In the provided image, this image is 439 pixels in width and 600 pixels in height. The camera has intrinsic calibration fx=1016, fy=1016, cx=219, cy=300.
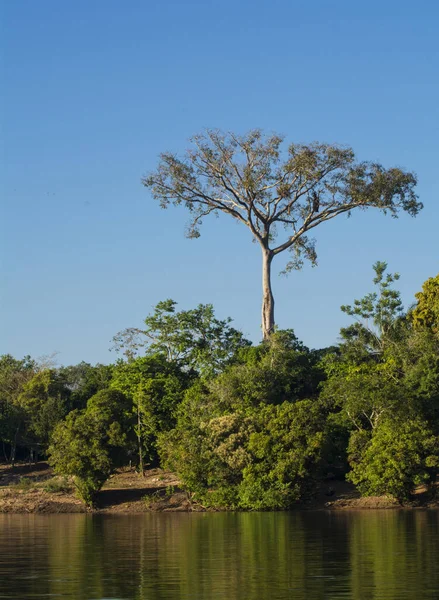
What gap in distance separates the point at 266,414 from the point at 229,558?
24.6 metres

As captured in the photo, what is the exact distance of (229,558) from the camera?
97.2 ft

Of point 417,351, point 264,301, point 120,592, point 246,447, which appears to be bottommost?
point 120,592

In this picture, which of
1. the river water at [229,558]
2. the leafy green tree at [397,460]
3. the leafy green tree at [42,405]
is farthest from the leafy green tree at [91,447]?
the leafy green tree at [397,460]

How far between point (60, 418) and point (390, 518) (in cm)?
3130

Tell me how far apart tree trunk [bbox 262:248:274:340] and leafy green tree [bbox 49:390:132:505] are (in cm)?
1336

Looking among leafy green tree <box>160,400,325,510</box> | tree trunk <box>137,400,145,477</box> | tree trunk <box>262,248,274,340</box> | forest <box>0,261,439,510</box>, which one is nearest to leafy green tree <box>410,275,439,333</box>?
forest <box>0,261,439,510</box>

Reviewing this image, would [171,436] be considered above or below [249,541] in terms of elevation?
above

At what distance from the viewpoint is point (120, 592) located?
23.2m

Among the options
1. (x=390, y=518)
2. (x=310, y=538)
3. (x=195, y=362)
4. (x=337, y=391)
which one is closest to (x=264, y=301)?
(x=195, y=362)

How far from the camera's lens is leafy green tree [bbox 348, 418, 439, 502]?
49.0 metres

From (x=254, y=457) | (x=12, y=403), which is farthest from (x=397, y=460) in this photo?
(x=12, y=403)

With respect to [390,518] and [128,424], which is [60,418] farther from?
[390,518]

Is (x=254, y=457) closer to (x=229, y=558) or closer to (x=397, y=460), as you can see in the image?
(x=397, y=460)

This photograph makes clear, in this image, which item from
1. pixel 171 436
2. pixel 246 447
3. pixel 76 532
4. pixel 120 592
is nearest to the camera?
pixel 120 592
